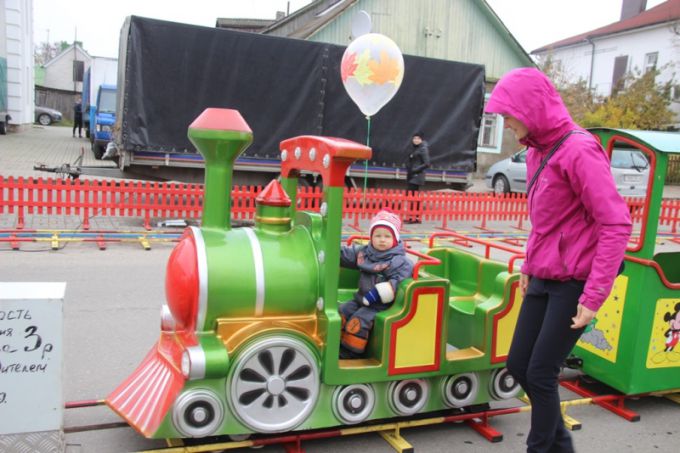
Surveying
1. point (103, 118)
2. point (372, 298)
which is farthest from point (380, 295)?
point (103, 118)

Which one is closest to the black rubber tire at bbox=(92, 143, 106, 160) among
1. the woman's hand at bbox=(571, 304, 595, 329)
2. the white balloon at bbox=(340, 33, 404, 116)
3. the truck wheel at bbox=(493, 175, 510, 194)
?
the truck wheel at bbox=(493, 175, 510, 194)

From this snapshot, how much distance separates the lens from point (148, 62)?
10734 mm

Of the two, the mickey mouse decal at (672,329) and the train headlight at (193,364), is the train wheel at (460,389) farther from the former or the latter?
the train headlight at (193,364)

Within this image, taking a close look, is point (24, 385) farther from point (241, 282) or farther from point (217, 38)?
point (217, 38)

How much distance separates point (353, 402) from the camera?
11.3 feet

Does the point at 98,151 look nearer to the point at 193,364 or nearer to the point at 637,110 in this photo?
the point at 193,364

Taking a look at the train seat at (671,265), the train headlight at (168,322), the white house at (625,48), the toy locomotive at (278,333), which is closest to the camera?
the toy locomotive at (278,333)

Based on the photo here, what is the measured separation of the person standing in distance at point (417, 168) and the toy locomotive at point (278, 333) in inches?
330

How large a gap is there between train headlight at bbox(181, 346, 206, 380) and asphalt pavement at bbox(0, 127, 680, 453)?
0.63 meters

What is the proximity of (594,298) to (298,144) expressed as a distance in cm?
189

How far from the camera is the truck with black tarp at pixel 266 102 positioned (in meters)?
10.8

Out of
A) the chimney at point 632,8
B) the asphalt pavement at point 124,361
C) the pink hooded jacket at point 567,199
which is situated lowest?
the asphalt pavement at point 124,361

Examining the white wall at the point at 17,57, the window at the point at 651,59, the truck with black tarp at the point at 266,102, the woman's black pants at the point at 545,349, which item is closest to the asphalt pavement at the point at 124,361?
the woman's black pants at the point at 545,349

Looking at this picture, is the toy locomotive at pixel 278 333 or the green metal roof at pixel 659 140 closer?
the toy locomotive at pixel 278 333
